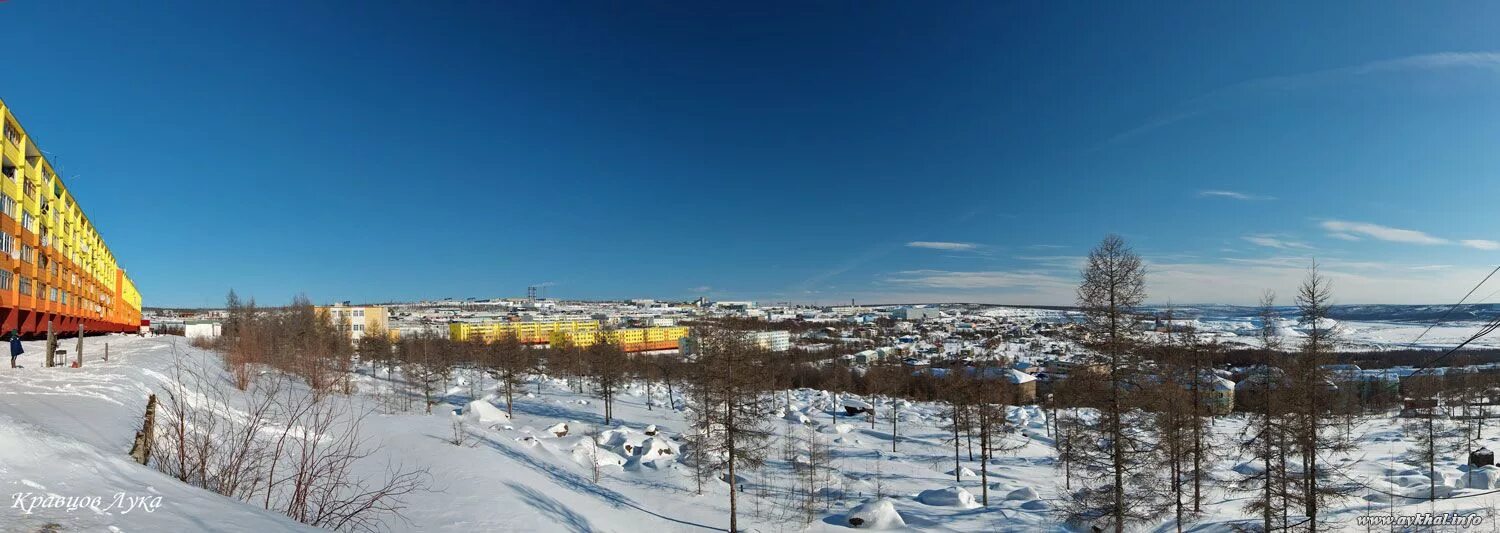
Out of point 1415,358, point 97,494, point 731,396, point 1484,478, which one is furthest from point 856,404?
point 1415,358

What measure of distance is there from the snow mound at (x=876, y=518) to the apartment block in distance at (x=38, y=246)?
92.1 ft

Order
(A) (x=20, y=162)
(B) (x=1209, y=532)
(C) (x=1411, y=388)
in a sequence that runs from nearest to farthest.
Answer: (B) (x=1209, y=532) < (A) (x=20, y=162) < (C) (x=1411, y=388)

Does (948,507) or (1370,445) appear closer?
(948,507)

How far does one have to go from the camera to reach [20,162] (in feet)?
89.9

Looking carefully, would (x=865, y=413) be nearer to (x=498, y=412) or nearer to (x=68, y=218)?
(x=498, y=412)

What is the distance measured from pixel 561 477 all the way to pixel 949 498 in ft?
55.3

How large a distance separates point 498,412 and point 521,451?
684 inches

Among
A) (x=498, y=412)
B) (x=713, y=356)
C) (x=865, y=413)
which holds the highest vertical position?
(x=713, y=356)

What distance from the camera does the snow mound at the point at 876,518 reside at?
21.8 metres

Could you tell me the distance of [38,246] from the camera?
30.8 m

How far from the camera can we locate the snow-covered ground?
5.30m

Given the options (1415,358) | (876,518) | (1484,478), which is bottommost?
(1415,358)

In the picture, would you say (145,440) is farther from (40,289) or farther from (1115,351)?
(40,289)

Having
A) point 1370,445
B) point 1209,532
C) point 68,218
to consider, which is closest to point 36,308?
point 68,218
